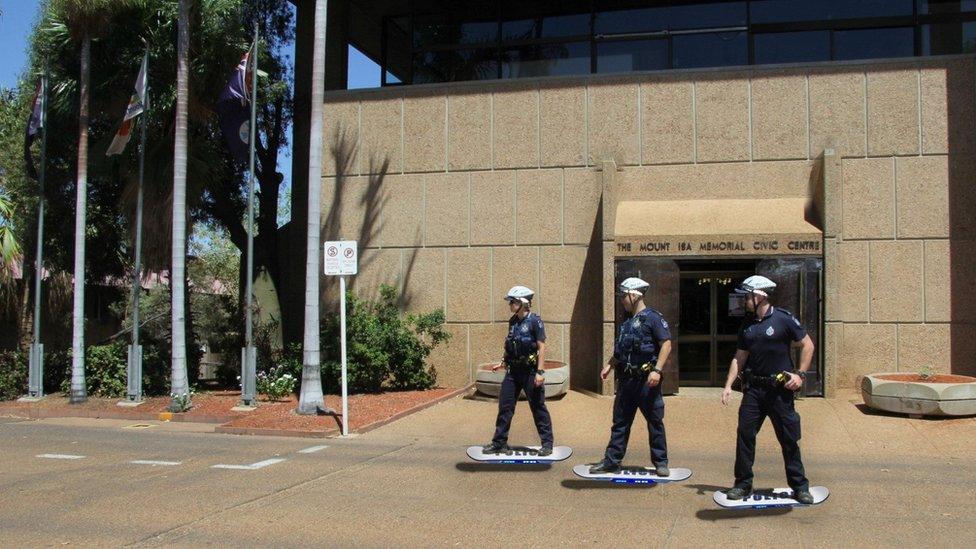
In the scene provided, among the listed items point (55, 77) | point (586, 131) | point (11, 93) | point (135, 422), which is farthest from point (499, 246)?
point (11, 93)

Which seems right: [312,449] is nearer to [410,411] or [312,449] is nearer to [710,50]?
[410,411]

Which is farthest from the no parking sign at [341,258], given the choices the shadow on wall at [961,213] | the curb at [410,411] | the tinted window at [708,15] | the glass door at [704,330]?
the shadow on wall at [961,213]

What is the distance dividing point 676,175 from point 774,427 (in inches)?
383

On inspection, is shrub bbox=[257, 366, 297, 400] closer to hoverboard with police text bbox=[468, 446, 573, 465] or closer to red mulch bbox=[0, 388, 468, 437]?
red mulch bbox=[0, 388, 468, 437]

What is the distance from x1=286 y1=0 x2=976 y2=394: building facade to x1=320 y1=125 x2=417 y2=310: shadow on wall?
5cm

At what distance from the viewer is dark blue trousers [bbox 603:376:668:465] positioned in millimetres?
7699

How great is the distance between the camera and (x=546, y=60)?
17906 mm

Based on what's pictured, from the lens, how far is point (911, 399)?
39.2ft

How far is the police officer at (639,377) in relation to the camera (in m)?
7.68

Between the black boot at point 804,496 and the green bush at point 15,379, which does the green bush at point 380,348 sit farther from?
the black boot at point 804,496

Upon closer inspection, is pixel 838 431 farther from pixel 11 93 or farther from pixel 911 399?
pixel 11 93

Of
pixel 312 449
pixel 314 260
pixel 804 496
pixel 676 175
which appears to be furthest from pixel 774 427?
pixel 676 175

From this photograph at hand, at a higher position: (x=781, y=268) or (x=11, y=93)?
(x=11, y=93)

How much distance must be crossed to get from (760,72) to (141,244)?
12.2 meters
